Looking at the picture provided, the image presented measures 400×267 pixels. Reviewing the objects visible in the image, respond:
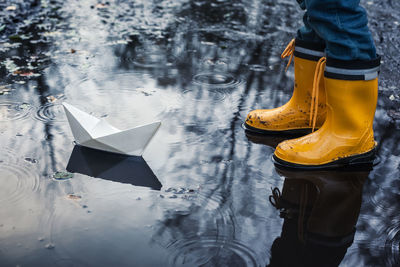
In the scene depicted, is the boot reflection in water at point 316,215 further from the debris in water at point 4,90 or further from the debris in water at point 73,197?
the debris in water at point 4,90

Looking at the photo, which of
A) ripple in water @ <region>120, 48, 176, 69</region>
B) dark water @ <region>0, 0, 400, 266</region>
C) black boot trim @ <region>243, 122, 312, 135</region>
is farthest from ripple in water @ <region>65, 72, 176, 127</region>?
black boot trim @ <region>243, 122, 312, 135</region>

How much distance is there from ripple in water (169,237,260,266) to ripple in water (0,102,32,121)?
4.99 ft

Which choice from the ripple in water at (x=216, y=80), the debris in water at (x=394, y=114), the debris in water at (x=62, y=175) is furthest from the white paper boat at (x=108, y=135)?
the debris in water at (x=394, y=114)

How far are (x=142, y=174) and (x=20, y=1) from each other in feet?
13.5

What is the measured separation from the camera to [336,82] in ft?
7.73

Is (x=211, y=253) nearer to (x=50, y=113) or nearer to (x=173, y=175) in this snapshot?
(x=173, y=175)

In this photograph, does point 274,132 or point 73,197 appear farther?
point 274,132

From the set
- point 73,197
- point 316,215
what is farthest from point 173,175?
point 316,215

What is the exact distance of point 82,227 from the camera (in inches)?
74.7

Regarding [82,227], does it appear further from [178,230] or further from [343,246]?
[343,246]

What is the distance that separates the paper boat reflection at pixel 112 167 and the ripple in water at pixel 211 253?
443mm

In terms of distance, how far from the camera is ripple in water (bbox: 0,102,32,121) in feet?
9.25

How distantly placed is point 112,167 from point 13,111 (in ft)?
3.06

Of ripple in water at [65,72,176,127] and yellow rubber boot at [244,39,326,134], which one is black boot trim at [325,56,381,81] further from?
ripple in water at [65,72,176,127]
